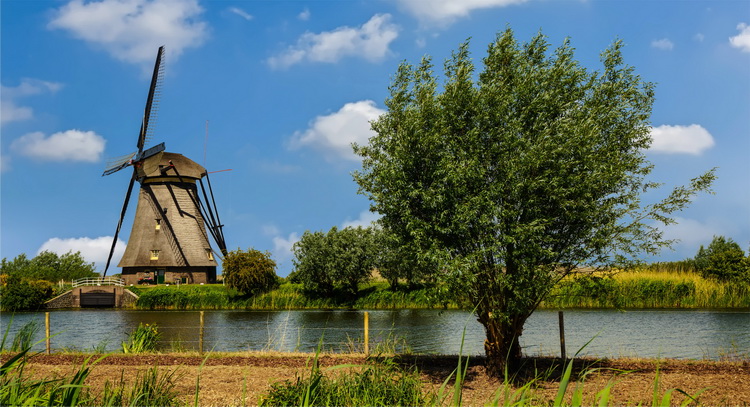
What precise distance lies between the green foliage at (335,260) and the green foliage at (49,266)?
3451 centimetres

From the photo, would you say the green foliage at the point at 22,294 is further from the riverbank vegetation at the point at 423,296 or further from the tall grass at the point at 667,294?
the tall grass at the point at 667,294

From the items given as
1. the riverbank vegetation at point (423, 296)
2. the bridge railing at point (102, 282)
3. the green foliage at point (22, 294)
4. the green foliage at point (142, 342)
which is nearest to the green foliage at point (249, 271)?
the riverbank vegetation at point (423, 296)

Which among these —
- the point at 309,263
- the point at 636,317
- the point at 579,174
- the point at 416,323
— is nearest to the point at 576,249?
the point at 579,174

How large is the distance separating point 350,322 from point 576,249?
2039 centimetres

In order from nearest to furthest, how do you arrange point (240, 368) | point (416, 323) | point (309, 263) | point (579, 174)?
point (579, 174)
point (240, 368)
point (416, 323)
point (309, 263)

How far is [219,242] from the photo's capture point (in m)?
58.7

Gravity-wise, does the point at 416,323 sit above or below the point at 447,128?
below

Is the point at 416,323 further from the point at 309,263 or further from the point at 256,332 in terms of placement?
the point at 309,263

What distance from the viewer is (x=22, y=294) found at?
1953 inches

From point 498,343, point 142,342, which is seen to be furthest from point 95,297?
point 498,343

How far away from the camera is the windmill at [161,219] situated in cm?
5581

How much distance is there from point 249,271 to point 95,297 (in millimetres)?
16658

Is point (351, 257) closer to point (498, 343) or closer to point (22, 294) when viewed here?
point (22, 294)

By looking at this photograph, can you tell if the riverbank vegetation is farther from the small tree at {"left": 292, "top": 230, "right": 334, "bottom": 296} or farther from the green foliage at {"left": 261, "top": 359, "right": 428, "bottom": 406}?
the green foliage at {"left": 261, "top": 359, "right": 428, "bottom": 406}
